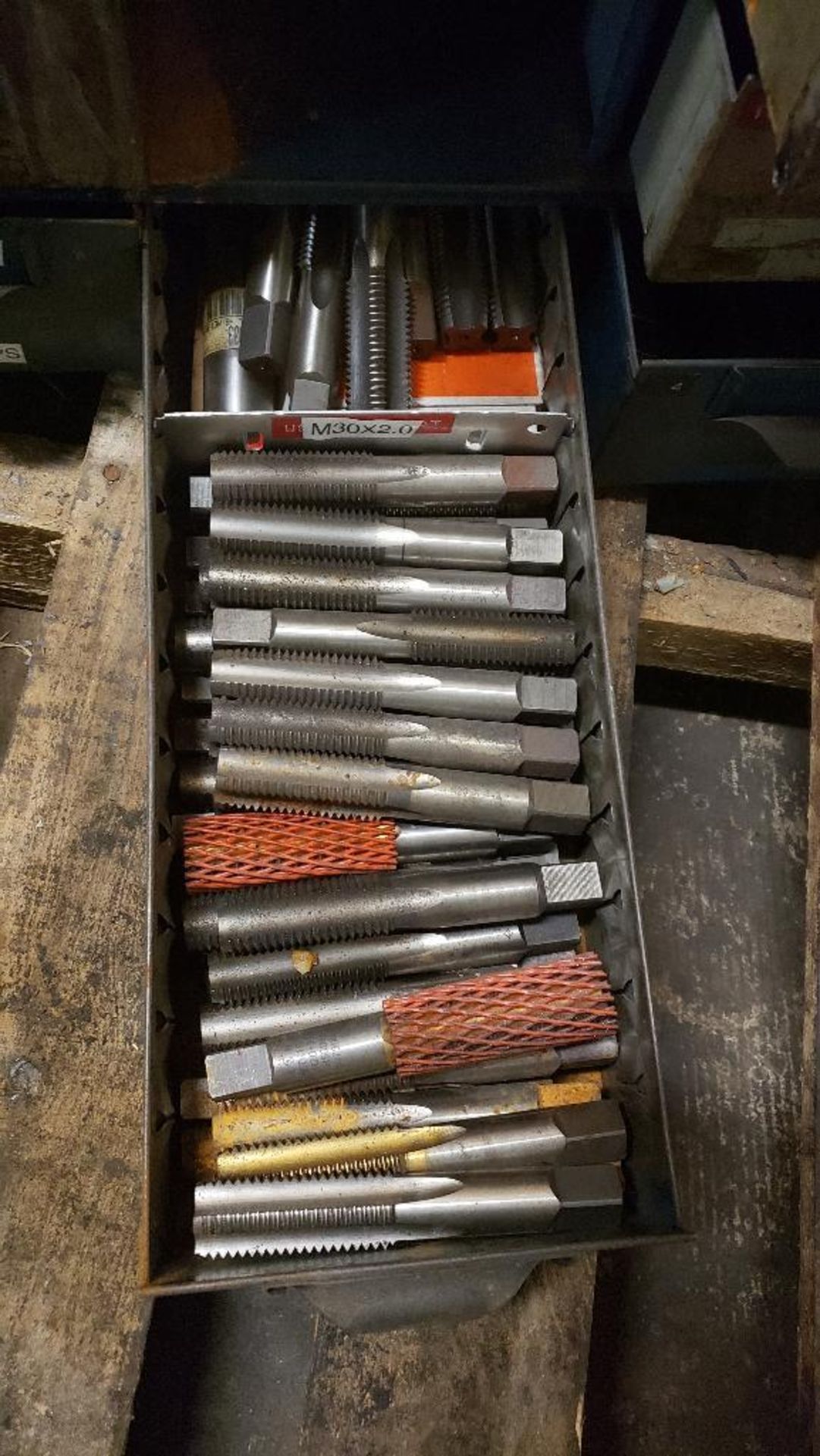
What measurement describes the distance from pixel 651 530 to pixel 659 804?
0.56m

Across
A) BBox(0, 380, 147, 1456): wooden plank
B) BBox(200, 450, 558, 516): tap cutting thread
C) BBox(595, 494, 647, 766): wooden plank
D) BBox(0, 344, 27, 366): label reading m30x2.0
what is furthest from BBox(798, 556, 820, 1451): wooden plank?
BBox(0, 344, 27, 366): label reading m30x2.0

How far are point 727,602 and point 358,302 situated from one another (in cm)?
75

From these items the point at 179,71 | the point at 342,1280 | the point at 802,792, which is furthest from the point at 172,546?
the point at 802,792

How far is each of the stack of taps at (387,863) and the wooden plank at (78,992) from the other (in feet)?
0.30

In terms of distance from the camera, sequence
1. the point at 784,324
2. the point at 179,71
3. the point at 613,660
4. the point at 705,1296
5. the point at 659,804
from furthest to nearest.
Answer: the point at 659,804 → the point at 705,1296 → the point at 613,660 → the point at 784,324 → the point at 179,71

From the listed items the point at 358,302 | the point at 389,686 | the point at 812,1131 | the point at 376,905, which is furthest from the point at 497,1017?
the point at 358,302

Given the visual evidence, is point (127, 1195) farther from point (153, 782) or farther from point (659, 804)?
point (659, 804)

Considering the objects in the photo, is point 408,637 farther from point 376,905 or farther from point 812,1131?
point 812,1131

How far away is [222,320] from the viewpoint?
4.93 feet

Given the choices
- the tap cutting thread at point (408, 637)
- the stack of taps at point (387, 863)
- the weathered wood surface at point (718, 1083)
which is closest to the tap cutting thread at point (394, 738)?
the stack of taps at point (387, 863)

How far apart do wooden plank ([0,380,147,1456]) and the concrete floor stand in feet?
1.14

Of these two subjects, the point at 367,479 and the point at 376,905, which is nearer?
the point at 376,905

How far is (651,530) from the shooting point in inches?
78.6

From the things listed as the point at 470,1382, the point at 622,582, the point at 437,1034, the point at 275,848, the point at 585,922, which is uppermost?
the point at 622,582
